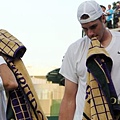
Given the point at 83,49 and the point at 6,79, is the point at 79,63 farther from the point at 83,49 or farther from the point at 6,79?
the point at 6,79

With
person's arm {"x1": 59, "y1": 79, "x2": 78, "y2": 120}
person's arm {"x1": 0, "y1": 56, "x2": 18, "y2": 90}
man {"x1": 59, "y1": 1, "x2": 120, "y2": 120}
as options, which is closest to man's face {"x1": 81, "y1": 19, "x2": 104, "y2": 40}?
man {"x1": 59, "y1": 1, "x2": 120, "y2": 120}

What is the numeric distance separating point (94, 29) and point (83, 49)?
183 millimetres

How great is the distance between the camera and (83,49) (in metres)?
3.61

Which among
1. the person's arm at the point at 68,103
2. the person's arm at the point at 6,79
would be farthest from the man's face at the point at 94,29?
the person's arm at the point at 6,79

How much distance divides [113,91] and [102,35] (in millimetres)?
462

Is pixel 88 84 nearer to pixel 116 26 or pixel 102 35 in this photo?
pixel 102 35

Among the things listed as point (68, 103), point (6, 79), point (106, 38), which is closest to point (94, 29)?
point (106, 38)

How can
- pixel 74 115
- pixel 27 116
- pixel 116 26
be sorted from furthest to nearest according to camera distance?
pixel 116 26 → pixel 74 115 → pixel 27 116

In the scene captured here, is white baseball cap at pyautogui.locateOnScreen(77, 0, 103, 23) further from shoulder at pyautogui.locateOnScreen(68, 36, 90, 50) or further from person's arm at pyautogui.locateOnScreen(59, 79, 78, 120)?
person's arm at pyautogui.locateOnScreen(59, 79, 78, 120)

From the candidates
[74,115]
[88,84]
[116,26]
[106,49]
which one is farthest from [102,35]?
[116,26]

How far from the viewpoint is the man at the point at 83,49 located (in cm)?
353

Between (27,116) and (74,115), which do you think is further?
(74,115)

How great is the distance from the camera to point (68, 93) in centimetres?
380

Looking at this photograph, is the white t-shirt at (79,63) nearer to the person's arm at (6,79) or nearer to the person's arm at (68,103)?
the person's arm at (68,103)
